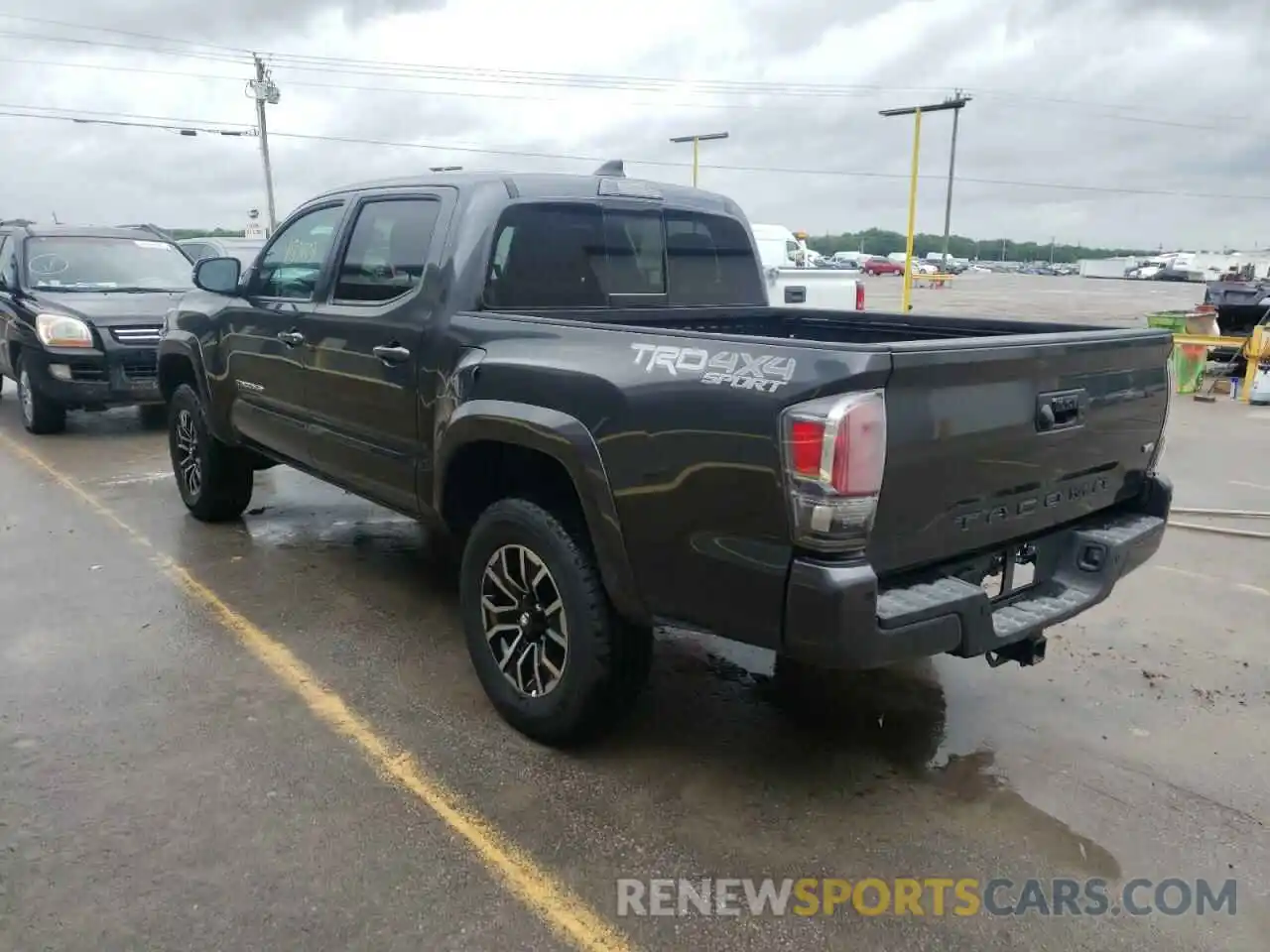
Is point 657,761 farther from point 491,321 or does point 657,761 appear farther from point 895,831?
point 491,321

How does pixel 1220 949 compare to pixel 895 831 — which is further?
pixel 895 831

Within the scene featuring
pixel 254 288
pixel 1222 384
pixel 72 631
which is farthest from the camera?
pixel 1222 384

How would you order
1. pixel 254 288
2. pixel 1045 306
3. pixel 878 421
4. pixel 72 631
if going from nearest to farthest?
pixel 878 421, pixel 72 631, pixel 254 288, pixel 1045 306

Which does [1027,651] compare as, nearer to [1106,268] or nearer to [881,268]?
[881,268]

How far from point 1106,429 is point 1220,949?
1566mm

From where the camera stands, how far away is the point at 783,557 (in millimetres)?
2596

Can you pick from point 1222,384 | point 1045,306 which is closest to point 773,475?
point 1222,384

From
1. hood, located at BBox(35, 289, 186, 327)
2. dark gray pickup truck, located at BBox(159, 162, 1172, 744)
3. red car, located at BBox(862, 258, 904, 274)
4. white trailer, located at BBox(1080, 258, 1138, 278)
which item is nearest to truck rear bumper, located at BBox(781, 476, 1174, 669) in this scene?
dark gray pickup truck, located at BBox(159, 162, 1172, 744)

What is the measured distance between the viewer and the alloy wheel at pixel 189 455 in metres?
6.05

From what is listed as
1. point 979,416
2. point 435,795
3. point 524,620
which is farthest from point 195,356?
point 979,416

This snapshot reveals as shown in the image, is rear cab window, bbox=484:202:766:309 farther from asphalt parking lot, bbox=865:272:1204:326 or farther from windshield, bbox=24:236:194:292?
asphalt parking lot, bbox=865:272:1204:326

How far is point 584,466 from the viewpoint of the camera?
9.97 ft

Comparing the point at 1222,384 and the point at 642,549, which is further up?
the point at 642,549

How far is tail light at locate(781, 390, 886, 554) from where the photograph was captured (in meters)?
2.46
